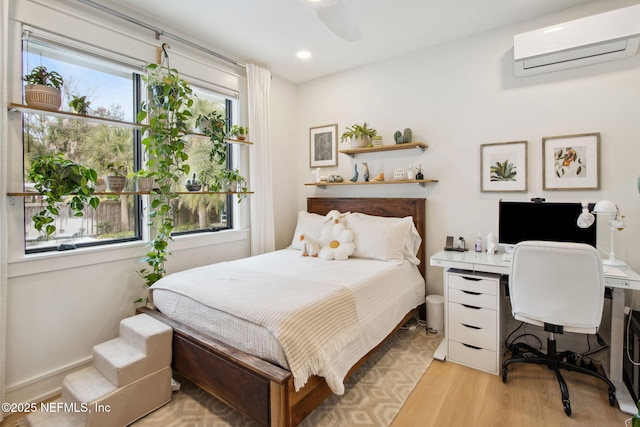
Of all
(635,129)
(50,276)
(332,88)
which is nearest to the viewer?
(50,276)

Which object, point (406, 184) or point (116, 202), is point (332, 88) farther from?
point (116, 202)

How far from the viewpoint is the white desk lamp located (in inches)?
84.4

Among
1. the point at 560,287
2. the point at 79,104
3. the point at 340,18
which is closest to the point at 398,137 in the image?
the point at 340,18

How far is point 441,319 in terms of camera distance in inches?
117

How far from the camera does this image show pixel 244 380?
65.3 inches

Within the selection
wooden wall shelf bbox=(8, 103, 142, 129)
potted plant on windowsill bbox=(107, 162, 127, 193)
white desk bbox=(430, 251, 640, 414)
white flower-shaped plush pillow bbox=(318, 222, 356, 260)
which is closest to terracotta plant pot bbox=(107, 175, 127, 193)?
potted plant on windowsill bbox=(107, 162, 127, 193)

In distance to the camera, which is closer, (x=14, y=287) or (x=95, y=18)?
(x=14, y=287)

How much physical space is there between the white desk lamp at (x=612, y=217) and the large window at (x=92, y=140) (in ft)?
11.1

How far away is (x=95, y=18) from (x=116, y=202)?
1384 mm

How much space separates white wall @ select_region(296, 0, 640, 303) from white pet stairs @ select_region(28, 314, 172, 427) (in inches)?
99.5

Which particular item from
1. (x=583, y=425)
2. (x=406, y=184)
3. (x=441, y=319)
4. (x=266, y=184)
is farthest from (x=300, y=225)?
(x=583, y=425)

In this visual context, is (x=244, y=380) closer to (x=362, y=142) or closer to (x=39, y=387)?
(x=39, y=387)

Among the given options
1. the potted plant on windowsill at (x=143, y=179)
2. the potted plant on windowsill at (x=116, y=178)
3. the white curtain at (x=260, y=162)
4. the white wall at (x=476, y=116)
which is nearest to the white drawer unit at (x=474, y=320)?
the white wall at (x=476, y=116)

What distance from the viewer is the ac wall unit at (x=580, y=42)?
7.05 feet
